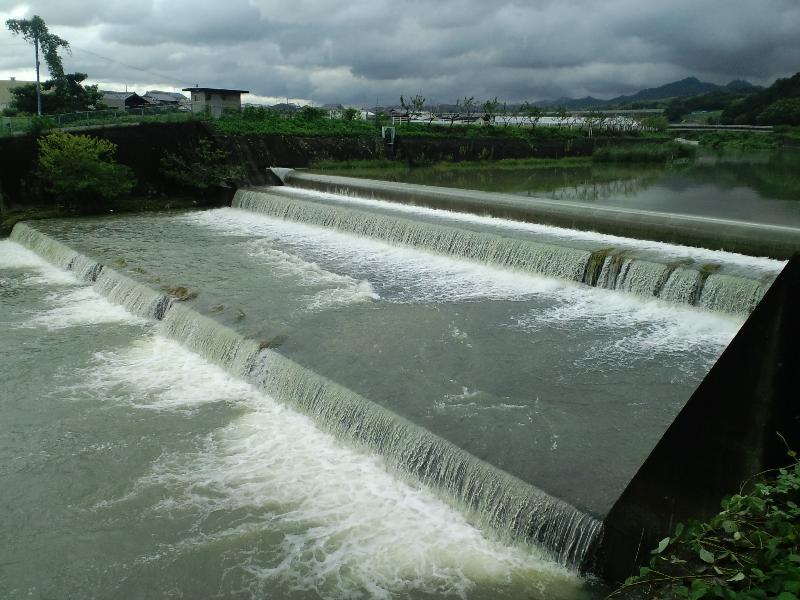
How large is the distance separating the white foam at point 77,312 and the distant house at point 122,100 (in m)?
27.6

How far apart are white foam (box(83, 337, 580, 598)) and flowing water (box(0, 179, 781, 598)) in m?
0.02

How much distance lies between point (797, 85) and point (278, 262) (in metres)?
56.5

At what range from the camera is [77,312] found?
28.2 ft

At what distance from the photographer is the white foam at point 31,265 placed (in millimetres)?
10211

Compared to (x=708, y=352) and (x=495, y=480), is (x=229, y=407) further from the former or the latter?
(x=708, y=352)

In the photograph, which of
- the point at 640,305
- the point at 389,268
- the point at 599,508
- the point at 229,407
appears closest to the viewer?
the point at 599,508

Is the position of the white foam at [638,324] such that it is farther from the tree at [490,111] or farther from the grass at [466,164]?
the tree at [490,111]

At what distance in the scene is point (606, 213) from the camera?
406 inches

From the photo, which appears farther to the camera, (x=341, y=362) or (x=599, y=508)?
(x=341, y=362)

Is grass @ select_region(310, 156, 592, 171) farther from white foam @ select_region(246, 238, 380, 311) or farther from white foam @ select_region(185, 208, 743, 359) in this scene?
white foam @ select_region(246, 238, 380, 311)

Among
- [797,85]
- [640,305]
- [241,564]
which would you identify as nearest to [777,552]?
[241,564]

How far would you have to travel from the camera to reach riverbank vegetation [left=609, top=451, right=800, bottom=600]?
195 centimetres

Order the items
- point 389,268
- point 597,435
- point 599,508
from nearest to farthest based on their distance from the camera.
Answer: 1. point 599,508
2. point 597,435
3. point 389,268

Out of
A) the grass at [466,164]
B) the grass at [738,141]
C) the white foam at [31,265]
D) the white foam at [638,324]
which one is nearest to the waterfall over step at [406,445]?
the white foam at [638,324]
